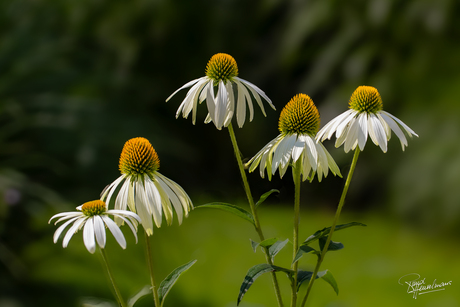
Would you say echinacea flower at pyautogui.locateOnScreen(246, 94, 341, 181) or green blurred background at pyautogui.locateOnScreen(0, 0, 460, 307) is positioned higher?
green blurred background at pyautogui.locateOnScreen(0, 0, 460, 307)

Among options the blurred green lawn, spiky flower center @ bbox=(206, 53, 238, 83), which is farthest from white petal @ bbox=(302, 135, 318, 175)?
the blurred green lawn

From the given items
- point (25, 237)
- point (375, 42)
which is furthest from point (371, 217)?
point (25, 237)

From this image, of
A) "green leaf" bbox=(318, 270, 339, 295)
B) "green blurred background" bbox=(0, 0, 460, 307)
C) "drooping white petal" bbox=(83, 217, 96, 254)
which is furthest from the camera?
"green blurred background" bbox=(0, 0, 460, 307)

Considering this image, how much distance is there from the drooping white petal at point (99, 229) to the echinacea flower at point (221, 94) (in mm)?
124

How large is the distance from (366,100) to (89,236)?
11.3 inches

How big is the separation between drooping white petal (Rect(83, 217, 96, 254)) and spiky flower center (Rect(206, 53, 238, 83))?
20 centimetres

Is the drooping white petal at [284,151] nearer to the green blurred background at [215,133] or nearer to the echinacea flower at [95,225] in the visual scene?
the echinacea flower at [95,225]

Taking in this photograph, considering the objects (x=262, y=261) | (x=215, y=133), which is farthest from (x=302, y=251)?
(x=215, y=133)

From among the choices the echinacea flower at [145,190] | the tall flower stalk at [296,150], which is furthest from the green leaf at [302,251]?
the echinacea flower at [145,190]

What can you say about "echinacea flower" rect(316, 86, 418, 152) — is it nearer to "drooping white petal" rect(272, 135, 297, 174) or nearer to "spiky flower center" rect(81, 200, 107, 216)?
"drooping white petal" rect(272, 135, 297, 174)

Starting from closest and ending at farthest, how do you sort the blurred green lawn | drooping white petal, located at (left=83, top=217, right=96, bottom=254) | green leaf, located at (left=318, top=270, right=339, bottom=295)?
drooping white petal, located at (left=83, top=217, right=96, bottom=254) < green leaf, located at (left=318, top=270, right=339, bottom=295) < the blurred green lawn

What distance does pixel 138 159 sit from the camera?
446 millimetres

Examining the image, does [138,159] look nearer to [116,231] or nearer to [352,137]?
[116,231]

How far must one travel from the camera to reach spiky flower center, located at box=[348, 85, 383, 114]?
443 millimetres
